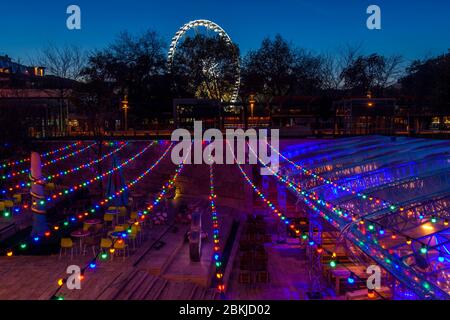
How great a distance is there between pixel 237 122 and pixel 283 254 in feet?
77.5

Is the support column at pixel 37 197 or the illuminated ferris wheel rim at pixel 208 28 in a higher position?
the illuminated ferris wheel rim at pixel 208 28

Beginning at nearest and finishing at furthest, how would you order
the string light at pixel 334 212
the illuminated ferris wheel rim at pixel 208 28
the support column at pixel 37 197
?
1. the string light at pixel 334 212
2. the support column at pixel 37 197
3. the illuminated ferris wheel rim at pixel 208 28

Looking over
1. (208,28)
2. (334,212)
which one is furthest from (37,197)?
(208,28)

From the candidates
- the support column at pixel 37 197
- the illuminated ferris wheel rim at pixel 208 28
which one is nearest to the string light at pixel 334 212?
the support column at pixel 37 197

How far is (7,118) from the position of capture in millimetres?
19062

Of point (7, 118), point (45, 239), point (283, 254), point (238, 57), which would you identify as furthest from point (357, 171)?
point (238, 57)

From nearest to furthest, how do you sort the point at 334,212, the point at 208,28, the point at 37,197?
the point at 334,212, the point at 37,197, the point at 208,28

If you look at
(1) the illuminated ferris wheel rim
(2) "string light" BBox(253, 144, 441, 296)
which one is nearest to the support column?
(2) "string light" BBox(253, 144, 441, 296)

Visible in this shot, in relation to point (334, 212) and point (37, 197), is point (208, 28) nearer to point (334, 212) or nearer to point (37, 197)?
point (37, 197)

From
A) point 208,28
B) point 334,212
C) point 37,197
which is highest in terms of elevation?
point 208,28

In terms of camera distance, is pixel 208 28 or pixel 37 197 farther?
pixel 208 28

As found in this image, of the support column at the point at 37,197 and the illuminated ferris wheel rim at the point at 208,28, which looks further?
the illuminated ferris wheel rim at the point at 208,28

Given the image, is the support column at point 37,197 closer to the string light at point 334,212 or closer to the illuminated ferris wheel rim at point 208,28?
the string light at point 334,212
